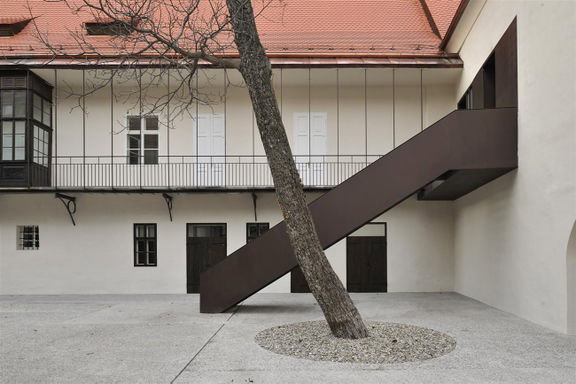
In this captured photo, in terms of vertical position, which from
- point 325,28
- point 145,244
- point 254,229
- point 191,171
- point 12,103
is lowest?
point 145,244

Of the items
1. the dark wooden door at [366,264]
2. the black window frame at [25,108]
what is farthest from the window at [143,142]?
the dark wooden door at [366,264]

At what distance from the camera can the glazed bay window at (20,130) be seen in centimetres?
1459

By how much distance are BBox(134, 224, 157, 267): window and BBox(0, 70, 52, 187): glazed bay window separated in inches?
122

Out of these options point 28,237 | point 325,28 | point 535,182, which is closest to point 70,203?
point 28,237

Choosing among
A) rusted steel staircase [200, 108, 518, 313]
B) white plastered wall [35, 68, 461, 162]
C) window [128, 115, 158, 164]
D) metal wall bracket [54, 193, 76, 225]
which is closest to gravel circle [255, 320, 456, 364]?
rusted steel staircase [200, 108, 518, 313]

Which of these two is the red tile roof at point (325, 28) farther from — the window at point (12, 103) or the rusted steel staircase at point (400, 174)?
the rusted steel staircase at point (400, 174)

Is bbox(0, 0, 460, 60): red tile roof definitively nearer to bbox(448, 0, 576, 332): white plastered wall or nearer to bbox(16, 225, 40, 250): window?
bbox(448, 0, 576, 332): white plastered wall

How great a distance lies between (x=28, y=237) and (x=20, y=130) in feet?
11.1

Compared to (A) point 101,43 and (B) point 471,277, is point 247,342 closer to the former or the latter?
(B) point 471,277

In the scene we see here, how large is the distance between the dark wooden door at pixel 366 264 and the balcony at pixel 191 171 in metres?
2.02

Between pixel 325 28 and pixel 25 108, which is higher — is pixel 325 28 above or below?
above

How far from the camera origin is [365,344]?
7234 mm

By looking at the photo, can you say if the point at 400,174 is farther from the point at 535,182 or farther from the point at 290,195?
the point at 290,195

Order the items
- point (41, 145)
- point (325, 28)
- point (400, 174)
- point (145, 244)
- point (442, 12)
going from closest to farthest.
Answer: point (400, 174) → point (41, 145) → point (145, 244) → point (325, 28) → point (442, 12)
